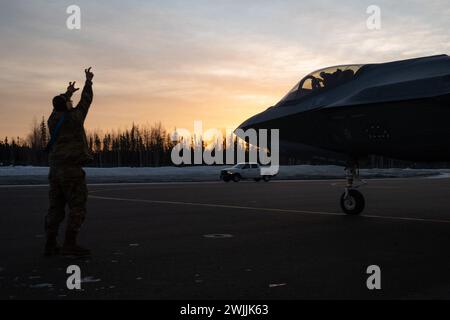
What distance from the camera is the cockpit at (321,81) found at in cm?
1096

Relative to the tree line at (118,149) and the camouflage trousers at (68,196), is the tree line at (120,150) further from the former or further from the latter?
the camouflage trousers at (68,196)

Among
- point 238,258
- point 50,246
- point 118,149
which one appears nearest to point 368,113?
point 238,258

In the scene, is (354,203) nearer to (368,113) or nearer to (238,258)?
(368,113)

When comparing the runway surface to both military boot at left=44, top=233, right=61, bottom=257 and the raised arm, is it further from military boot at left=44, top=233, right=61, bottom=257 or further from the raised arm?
the raised arm

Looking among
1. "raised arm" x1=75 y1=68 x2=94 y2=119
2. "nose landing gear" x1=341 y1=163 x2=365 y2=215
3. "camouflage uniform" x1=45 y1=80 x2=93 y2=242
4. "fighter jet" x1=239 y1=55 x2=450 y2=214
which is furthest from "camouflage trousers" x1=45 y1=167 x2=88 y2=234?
"nose landing gear" x1=341 y1=163 x2=365 y2=215

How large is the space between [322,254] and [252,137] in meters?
4.77

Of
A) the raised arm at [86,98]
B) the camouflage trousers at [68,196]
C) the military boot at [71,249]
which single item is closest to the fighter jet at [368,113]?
the raised arm at [86,98]

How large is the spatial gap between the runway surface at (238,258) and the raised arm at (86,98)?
2.05 metres

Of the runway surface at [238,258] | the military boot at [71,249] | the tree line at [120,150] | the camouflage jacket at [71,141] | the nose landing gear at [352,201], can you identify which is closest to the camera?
the runway surface at [238,258]

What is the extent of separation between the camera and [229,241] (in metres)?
8.20

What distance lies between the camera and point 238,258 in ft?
Result: 21.9

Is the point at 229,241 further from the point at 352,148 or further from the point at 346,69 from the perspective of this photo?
the point at 346,69

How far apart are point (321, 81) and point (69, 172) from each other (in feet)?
21.2
